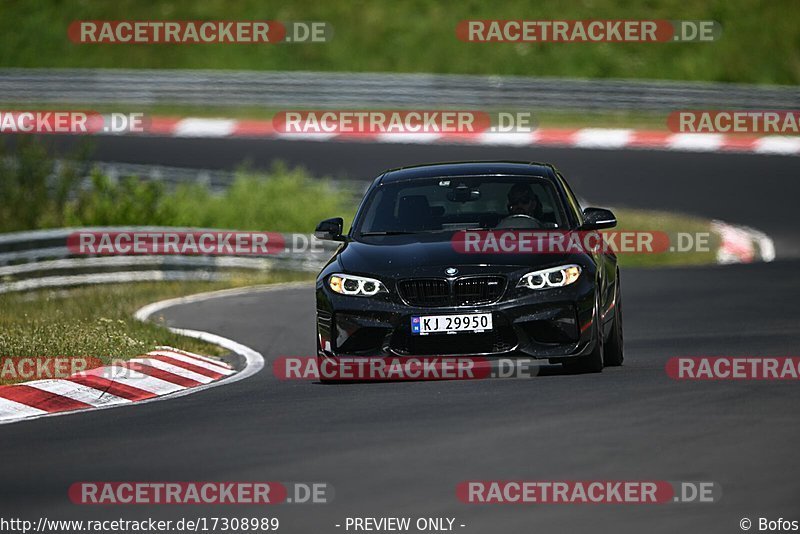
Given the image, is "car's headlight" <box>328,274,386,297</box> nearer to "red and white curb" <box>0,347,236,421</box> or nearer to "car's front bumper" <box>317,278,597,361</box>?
"car's front bumper" <box>317,278,597,361</box>

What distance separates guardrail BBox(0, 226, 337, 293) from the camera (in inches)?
861

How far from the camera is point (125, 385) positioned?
12.4 metres

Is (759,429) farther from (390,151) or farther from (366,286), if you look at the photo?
(390,151)

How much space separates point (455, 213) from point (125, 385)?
8.91 ft

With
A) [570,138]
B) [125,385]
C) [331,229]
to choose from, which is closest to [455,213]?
[331,229]

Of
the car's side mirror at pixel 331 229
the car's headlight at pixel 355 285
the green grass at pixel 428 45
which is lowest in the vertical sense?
the car's headlight at pixel 355 285

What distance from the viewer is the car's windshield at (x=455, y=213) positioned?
12.4 meters

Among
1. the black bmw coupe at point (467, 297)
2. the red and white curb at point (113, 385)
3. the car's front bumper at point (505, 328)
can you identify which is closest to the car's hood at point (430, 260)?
the black bmw coupe at point (467, 297)

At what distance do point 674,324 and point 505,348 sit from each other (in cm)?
561

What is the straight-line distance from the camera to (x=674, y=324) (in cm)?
1655

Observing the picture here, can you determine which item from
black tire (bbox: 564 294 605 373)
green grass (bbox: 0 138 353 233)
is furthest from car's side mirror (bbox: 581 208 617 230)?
green grass (bbox: 0 138 353 233)

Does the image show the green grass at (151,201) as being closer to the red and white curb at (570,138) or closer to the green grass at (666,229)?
the green grass at (666,229)

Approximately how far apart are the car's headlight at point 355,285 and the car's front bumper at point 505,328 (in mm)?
81

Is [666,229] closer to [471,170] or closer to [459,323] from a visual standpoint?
[471,170]
